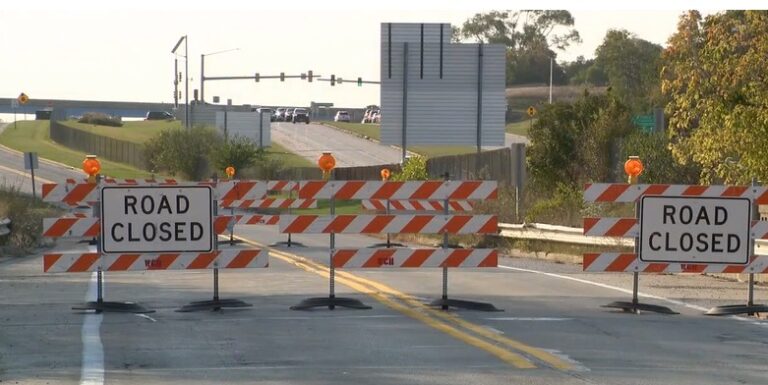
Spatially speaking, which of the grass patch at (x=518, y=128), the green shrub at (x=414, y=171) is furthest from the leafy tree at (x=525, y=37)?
the green shrub at (x=414, y=171)

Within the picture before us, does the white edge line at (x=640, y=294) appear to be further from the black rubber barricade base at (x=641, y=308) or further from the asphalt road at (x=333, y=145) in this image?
the asphalt road at (x=333, y=145)

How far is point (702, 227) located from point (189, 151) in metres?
71.6

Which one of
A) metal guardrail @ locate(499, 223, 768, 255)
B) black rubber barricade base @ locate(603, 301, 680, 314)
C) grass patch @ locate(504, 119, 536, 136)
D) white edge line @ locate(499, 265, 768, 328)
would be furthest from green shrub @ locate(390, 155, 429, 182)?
grass patch @ locate(504, 119, 536, 136)

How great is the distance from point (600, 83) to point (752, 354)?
127782 millimetres

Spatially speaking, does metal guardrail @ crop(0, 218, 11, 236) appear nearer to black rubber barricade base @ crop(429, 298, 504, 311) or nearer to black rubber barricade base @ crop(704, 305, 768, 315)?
black rubber barricade base @ crop(429, 298, 504, 311)

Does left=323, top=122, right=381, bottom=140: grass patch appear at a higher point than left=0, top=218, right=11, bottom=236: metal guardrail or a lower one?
lower

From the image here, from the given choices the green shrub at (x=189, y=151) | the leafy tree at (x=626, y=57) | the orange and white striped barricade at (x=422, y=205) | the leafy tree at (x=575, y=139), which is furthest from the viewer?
the leafy tree at (x=626, y=57)

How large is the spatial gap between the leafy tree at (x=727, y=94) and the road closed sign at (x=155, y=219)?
33.0 feet

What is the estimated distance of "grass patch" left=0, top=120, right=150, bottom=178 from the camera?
91.0 m

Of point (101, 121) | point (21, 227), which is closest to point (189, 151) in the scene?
point (101, 121)

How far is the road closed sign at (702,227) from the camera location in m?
14.8

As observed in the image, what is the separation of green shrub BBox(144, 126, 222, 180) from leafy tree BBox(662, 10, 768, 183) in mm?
61319

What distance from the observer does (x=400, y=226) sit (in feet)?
51.5

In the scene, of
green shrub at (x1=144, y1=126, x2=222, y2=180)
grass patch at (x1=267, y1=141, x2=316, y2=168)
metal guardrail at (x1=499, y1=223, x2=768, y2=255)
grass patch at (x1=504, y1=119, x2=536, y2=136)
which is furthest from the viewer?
grass patch at (x1=504, y1=119, x2=536, y2=136)
